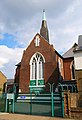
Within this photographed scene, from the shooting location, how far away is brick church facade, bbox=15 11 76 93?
86.1ft

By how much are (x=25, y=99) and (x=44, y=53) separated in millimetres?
12217

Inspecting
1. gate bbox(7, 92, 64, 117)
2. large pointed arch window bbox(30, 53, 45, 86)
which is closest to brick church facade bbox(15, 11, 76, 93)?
large pointed arch window bbox(30, 53, 45, 86)

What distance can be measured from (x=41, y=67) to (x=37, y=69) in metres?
0.81

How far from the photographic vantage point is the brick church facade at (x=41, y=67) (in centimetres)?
2625

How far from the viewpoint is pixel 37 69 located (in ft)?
90.1

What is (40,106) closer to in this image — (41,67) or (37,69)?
(37,69)

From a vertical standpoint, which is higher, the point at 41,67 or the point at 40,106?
the point at 41,67

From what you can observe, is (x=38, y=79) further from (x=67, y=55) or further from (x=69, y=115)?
(x=69, y=115)

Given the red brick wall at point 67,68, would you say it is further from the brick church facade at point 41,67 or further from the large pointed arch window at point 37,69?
the large pointed arch window at point 37,69

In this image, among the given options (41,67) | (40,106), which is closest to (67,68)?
(41,67)

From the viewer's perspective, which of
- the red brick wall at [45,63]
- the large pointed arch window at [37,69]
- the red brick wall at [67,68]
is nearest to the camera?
the red brick wall at [45,63]

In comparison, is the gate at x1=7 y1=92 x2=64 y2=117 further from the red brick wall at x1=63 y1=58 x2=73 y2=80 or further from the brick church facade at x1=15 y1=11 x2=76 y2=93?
the red brick wall at x1=63 y1=58 x2=73 y2=80

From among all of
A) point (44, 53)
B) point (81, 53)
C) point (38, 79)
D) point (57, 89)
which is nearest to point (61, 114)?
point (81, 53)

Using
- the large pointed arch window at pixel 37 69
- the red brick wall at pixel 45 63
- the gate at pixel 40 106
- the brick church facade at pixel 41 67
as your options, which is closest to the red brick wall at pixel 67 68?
the brick church facade at pixel 41 67
